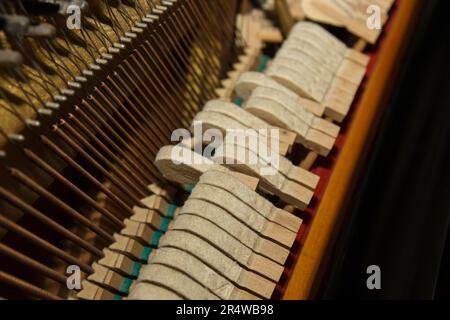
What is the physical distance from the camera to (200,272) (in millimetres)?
1486

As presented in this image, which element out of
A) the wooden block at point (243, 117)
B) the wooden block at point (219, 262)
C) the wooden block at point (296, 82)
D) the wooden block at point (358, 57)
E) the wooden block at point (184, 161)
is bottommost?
the wooden block at point (219, 262)

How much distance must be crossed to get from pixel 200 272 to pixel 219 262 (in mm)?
80

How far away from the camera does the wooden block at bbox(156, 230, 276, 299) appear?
151cm

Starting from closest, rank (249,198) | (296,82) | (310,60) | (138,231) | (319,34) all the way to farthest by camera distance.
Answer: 1. (249,198)
2. (138,231)
3. (296,82)
4. (310,60)
5. (319,34)

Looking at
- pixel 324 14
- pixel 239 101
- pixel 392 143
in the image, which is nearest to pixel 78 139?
pixel 239 101

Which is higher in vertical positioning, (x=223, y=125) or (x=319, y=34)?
(x=319, y=34)

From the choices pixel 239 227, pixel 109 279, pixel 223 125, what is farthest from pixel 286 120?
pixel 109 279

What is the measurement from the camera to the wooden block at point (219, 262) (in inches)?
59.4

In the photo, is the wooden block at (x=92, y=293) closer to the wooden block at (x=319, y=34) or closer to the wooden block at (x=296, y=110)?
the wooden block at (x=296, y=110)

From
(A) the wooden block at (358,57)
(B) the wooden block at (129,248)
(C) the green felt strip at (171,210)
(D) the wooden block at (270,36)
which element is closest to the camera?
(B) the wooden block at (129,248)

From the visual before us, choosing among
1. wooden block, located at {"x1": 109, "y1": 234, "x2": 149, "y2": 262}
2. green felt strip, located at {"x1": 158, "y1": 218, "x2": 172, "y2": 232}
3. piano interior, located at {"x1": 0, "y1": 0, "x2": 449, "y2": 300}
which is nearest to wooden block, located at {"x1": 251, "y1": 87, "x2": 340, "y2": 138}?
piano interior, located at {"x1": 0, "y1": 0, "x2": 449, "y2": 300}

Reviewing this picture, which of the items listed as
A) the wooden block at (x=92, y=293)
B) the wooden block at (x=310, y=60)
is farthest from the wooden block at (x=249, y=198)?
the wooden block at (x=310, y=60)

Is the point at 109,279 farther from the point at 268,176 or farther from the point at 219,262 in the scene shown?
the point at 268,176
